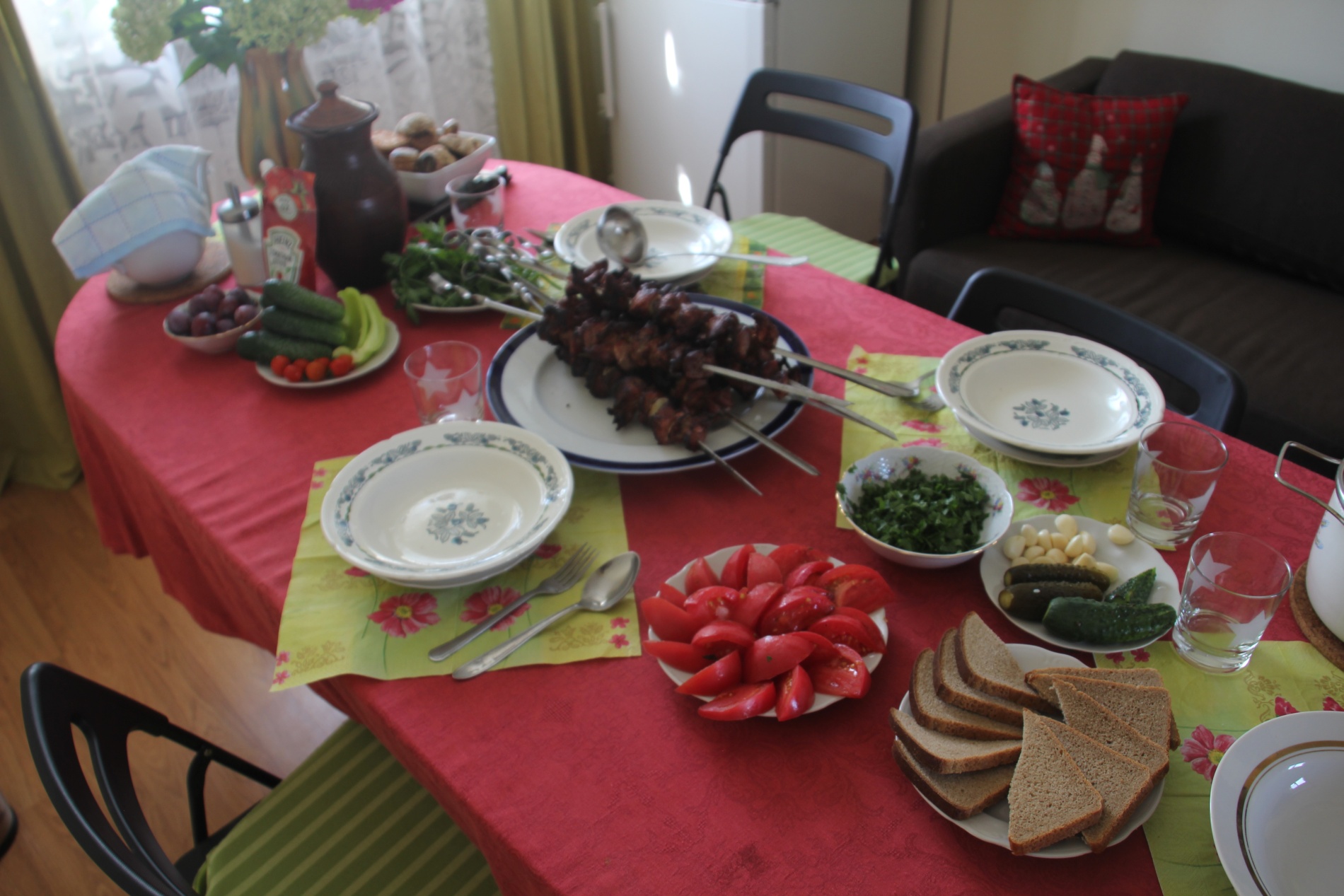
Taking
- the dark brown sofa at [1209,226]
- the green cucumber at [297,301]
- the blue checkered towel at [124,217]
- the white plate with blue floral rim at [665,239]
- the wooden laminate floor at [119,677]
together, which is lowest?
the wooden laminate floor at [119,677]

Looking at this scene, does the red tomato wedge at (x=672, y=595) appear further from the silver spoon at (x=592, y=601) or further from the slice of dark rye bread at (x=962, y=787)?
the slice of dark rye bread at (x=962, y=787)

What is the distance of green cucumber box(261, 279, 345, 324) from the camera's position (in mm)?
1405

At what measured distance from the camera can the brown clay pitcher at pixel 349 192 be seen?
58.1 inches

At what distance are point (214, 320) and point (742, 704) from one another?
1.12 meters

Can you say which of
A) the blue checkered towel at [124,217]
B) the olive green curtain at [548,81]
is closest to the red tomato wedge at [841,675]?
the blue checkered towel at [124,217]

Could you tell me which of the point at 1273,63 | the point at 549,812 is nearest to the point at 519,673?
the point at 549,812

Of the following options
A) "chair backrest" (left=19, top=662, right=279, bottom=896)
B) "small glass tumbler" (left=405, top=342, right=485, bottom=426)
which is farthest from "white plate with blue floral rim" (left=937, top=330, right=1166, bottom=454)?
"chair backrest" (left=19, top=662, right=279, bottom=896)

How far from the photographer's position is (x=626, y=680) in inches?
35.6

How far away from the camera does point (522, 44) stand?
3221mm

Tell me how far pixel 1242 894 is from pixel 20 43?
2.91m

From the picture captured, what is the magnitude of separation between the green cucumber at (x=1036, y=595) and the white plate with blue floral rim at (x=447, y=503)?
488 mm

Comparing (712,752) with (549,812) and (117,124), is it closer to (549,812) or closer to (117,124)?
(549,812)

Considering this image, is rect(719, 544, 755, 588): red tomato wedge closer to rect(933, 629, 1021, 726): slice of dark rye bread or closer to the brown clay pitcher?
rect(933, 629, 1021, 726): slice of dark rye bread

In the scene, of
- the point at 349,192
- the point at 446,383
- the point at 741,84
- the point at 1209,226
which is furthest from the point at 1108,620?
the point at 741,84
